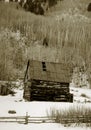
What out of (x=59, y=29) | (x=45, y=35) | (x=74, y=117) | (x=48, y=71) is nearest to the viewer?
(x=74, y=117)

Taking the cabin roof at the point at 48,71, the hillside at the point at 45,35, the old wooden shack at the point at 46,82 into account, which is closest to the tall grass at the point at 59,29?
the hillside at the point at 45,35

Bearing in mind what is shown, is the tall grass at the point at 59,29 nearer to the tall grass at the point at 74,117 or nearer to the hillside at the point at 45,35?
the hillside at the point at 45,35

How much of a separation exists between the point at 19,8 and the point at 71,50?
20.0m

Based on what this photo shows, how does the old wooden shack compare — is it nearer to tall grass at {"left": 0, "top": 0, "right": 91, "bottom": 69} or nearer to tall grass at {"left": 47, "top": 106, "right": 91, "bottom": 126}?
tall grass at {"left": 47, "top": 106, "right": 91, "bottom": 126}

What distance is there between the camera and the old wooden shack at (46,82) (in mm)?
29578

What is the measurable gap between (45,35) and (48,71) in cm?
3330

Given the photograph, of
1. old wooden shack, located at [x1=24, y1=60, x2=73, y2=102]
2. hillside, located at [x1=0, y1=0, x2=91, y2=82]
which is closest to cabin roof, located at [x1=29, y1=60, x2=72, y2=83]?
old wooden shack, located at [x1=24, y1=60, x2=73, y2=102]

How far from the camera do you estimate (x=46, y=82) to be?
3023cm

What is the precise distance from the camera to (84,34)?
6300cm

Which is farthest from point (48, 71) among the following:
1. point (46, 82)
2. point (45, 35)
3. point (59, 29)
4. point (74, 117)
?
point (59, 29)

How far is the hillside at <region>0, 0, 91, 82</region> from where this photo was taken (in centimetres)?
5575

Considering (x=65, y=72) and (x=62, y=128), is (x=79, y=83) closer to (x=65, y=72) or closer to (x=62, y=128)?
(x=65, y=72)

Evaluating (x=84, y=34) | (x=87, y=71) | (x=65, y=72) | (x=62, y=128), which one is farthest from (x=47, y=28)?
(x=62, y=128)

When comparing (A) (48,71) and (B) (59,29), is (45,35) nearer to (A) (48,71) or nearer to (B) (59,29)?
(B) (59,29)
